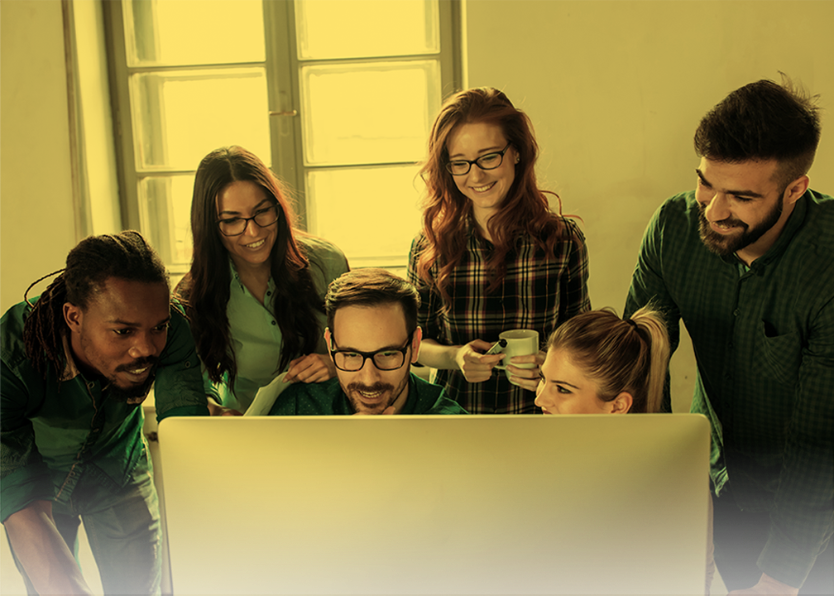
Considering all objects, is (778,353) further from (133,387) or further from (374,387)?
(133,387)

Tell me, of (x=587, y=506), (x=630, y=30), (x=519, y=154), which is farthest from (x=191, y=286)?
(x=630, y=30)

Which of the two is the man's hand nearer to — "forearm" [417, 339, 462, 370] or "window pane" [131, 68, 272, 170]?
"forearm" [417, 339, 462, 370]

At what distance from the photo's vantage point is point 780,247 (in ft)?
3.87

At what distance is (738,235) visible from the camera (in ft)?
3.76

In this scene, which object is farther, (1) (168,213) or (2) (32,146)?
(1) (168,213)

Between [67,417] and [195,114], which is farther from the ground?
[195,114]

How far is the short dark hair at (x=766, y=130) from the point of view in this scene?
42.2 inches

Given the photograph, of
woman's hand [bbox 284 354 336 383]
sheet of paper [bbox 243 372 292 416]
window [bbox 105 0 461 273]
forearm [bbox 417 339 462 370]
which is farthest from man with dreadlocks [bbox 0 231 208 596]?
window [bbox 105 0 461 273]

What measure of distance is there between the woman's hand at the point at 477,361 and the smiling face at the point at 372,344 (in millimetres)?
165

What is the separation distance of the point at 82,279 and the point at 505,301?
953 mm

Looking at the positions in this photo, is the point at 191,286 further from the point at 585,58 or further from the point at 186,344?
the point at 585,58

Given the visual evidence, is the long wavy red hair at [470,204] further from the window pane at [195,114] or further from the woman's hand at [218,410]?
the window pane at [195,114]

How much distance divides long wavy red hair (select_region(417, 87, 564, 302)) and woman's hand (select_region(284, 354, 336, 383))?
1.16ft

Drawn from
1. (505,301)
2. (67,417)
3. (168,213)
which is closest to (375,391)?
(505,301)
